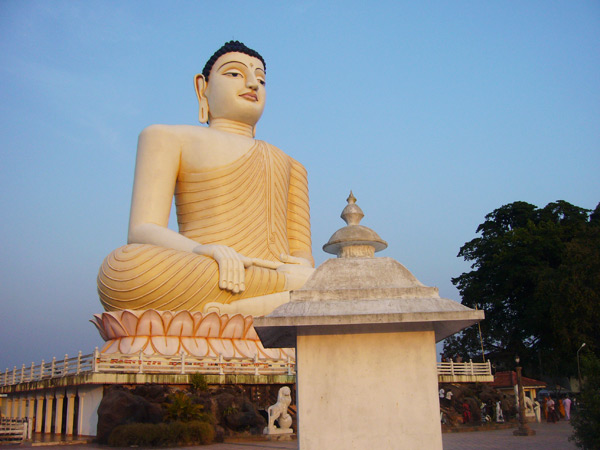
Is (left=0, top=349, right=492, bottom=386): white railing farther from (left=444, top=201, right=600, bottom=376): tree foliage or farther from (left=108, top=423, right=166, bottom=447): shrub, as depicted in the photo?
(left=444, top=201, right=600, bottom=376): tree foliage

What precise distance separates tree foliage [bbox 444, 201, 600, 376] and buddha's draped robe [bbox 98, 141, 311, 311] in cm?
1016

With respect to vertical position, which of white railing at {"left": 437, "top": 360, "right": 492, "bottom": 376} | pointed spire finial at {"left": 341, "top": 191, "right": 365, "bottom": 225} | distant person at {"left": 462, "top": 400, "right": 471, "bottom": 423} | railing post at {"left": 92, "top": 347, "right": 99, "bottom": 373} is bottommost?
distant person at {"left": 462, "top": 400, "right": 471, "bottom": 423}

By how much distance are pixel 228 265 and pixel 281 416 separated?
443cm

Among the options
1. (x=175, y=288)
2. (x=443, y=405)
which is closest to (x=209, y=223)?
(x=175, y=288)

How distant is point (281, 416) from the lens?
39.6ft

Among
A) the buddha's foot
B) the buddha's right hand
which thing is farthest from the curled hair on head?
the buddha's foot

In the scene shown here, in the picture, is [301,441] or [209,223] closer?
[301,441]

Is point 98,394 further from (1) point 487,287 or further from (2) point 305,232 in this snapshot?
(1) point 487,287

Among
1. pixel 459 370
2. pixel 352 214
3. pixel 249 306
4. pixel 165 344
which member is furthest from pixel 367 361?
pixel 459 370

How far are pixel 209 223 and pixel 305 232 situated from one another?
12.1 feet

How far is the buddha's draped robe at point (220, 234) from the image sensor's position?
14.8 m

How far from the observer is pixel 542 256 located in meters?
26.9

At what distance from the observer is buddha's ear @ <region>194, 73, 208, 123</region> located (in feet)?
62.2

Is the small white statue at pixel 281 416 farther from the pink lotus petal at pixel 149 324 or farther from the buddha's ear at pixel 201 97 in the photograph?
the buddha's ear at pixel 201 97
